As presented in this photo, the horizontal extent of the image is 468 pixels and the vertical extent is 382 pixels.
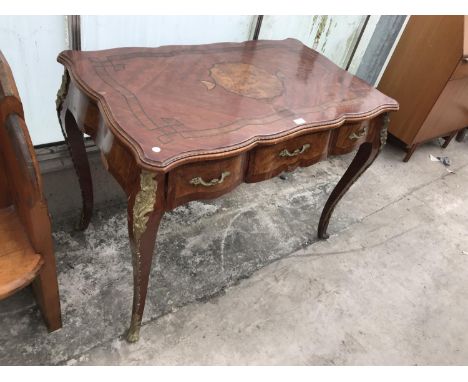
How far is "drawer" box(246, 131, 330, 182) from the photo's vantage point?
1.31 meters

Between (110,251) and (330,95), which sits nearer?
(330,95)

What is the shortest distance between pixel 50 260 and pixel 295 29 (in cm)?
170

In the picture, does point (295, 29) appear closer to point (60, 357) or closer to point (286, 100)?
point (286, 100)

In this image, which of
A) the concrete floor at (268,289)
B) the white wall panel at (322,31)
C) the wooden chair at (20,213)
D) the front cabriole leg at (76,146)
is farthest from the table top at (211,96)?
the concrete floor at (268,289)

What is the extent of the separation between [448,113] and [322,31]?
3.58 feet

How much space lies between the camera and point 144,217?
1131mm

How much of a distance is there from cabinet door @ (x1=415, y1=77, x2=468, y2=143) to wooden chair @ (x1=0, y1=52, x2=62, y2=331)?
93.7 inches

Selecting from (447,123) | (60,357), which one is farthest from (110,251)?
(447,123)

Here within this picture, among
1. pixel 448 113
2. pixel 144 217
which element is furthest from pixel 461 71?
pixel 144 217

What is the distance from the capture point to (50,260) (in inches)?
48.1

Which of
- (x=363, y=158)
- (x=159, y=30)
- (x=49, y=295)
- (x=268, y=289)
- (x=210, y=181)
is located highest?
(x=159, y=30)

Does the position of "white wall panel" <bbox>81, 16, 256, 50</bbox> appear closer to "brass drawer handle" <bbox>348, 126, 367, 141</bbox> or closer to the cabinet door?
"brass drawer handle" <bbox>348, 126, 367, 141</bbox>

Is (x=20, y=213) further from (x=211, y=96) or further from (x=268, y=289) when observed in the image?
(x=268, y=289)

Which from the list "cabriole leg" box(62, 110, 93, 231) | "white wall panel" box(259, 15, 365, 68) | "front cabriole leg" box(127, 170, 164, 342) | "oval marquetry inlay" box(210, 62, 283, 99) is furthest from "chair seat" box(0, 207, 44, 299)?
"white wall panel" box(259, 15, 365, 68)
